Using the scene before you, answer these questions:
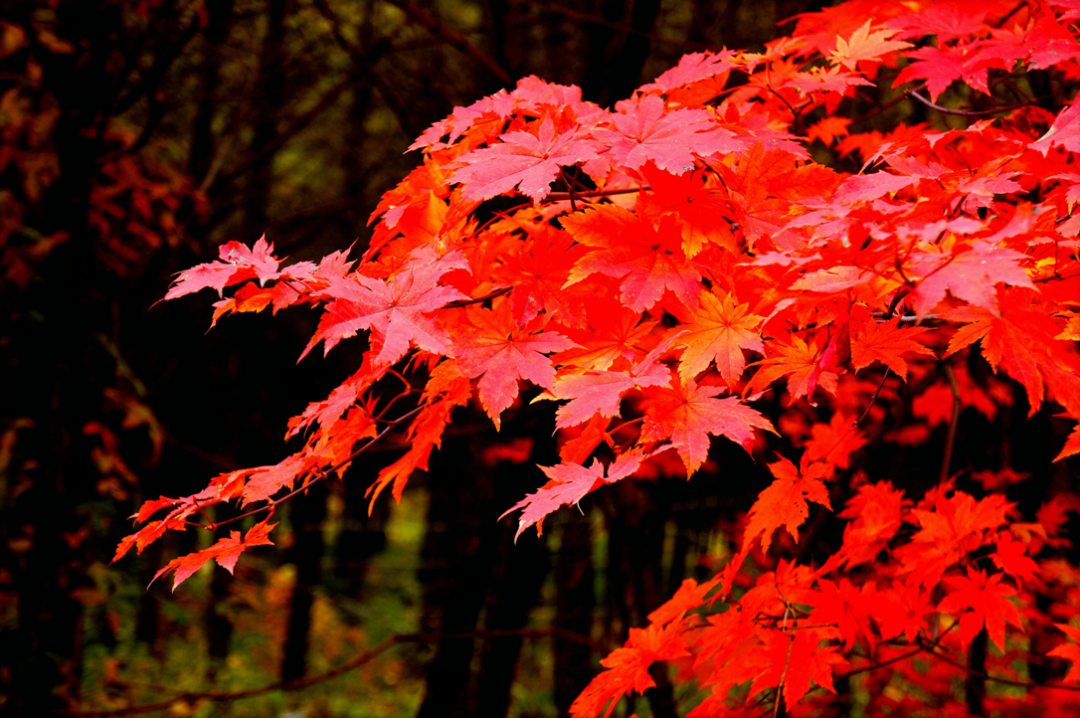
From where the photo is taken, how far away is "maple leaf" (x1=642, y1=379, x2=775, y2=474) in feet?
4.35

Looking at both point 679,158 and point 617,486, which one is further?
point 617,486

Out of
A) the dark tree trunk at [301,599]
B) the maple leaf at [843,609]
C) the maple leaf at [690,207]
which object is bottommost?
the dark tree trunk at [301,599]

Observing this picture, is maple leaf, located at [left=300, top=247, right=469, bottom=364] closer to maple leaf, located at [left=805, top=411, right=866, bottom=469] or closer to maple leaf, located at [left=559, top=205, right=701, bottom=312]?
maple leaf, located at [left=559, top=205, right=701, bottom=312]

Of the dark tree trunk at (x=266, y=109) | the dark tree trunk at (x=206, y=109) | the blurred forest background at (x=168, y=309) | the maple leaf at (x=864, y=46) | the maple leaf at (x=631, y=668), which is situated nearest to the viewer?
the maple leaf at (x=631, y=668)

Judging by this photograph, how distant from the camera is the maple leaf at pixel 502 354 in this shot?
1.40 m

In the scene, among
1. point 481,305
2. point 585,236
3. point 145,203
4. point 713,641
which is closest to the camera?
point 585,236

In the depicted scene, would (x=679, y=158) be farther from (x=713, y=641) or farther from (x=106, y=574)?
(x=106, y=574)

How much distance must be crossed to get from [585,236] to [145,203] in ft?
13.8

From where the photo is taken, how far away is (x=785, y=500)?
71.6 inches

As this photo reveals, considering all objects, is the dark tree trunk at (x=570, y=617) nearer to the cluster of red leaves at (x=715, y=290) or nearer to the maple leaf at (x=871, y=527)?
the maple leaf at (x=871, y=527)

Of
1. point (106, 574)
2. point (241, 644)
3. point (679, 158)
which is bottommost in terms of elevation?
point (241, 644)

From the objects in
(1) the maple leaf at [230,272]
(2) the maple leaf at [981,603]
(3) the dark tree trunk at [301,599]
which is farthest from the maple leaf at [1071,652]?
(3) the dark tree trunk at [301,599]

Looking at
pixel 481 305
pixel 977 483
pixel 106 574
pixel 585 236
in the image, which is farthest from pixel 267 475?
pixel 977 483

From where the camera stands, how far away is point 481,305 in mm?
1649
